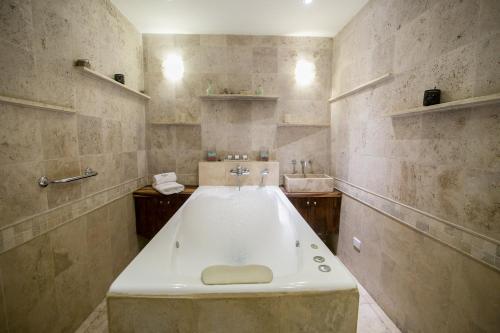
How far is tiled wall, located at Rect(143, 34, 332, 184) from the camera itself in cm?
246

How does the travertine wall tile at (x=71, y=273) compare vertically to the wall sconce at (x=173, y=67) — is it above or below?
below

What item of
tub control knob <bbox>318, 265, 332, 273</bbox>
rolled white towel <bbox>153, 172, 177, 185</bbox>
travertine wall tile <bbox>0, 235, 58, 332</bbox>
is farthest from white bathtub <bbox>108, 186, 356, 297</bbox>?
travertine wall tile <bbox>0, 235, 58, 332</bbox>

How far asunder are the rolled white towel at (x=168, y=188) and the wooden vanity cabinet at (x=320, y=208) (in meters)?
1.21

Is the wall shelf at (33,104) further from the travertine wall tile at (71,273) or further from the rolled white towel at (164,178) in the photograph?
the rolled white towel at (164,178)

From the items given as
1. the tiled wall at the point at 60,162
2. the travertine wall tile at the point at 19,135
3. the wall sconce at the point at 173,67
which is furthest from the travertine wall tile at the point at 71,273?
the wall sconce at the point at 173,67

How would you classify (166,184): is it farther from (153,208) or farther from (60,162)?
(60,162)

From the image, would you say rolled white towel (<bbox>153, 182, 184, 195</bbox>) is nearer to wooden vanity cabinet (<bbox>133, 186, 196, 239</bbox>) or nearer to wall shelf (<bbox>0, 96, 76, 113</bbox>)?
Result: wooden vanity cabinet (<bbox>133, 186, 196, 239</bbox>)

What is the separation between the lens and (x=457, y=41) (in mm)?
1126

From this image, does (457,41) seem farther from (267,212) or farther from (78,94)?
(78,94)

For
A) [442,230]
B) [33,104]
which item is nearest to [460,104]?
[442,230]

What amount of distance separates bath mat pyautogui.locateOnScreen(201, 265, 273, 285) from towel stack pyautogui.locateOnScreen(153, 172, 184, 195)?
1462 mm

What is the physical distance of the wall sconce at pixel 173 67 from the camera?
8.05 ft

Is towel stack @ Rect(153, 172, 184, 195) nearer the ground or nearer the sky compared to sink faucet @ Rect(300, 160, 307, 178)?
nearer the ground

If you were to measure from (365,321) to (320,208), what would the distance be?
1.04 meters
